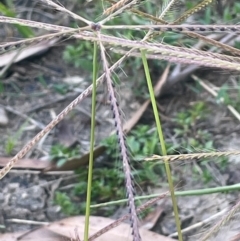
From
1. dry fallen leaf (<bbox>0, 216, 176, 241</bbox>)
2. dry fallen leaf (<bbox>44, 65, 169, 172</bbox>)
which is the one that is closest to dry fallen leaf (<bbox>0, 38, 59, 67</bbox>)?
dry fallen leaf (<bbox>44, 65, 169, 172</bbox>)

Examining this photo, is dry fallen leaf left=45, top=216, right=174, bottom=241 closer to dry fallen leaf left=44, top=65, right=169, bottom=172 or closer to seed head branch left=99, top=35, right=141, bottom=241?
dry fallen leaf left=44, top=65, right=169, bottom=172

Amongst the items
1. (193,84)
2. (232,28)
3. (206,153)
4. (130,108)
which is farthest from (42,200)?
(232,28)

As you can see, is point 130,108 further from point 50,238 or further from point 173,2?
point 173,2

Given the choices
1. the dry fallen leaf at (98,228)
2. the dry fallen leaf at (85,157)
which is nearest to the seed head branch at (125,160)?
the dry fallen leaf at (98,228)

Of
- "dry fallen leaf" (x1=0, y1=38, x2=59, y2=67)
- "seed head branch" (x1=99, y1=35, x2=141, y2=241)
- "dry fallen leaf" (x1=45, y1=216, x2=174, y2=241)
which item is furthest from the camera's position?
"dry fallen leaf" (x1=0, y1=38, x2=59, y2=67)

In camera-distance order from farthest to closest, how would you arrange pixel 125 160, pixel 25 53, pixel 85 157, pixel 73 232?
pixel 25 53 → pixel 85 157 → pixel 73 232 → pixel 125 160

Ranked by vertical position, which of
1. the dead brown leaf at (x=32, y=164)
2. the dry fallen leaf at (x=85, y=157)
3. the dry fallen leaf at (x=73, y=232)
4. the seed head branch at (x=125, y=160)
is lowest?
the dry fallen leaf at (x=73, y=232)

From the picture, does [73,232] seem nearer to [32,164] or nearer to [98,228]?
[98,228]

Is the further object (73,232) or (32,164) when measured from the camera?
(32,164)

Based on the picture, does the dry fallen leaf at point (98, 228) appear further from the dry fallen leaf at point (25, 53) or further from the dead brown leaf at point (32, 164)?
the dry fallen leaf at point (25, 53)

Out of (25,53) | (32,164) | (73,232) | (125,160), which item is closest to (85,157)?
(32,164)

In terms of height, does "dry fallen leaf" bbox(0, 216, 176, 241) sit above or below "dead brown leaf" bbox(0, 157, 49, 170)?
below
